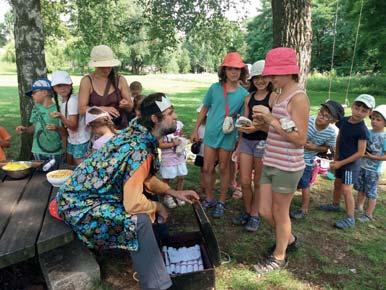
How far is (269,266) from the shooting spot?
10.4 feet

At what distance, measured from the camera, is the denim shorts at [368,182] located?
13.5 ft

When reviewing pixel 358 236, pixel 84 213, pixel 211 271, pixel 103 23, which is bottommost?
pixel 358 236

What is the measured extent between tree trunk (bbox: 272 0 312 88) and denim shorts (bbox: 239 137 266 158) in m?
1.97

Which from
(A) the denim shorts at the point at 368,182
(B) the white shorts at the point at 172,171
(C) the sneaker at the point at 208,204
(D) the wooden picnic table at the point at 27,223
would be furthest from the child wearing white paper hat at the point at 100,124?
(A) the denim shorts at the point at 368,182

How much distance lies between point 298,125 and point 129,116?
2.24 meters

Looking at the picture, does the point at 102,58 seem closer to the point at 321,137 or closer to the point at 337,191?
the point at 321,137

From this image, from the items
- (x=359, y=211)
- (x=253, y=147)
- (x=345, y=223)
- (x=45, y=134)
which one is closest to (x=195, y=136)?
(x=253, y=147)

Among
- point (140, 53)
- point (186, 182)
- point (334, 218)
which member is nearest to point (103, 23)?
point (186, 182)

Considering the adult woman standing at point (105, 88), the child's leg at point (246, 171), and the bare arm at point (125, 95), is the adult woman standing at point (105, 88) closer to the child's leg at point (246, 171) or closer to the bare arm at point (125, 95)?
the bare arm at point (125, 95)

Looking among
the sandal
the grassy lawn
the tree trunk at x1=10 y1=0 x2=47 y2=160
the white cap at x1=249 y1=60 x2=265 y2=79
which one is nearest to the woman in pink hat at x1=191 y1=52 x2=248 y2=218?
the white cap at x1=249 y1=60 x2=265 y2=79

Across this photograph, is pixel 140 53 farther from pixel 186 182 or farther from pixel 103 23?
pixel 186 182

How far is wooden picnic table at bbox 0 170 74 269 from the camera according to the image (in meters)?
2.31

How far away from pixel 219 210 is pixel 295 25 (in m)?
2.75

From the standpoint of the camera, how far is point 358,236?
3857 millimetres
